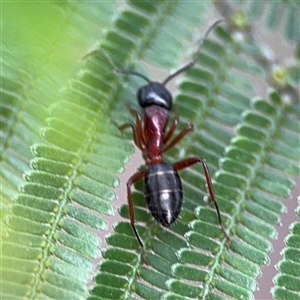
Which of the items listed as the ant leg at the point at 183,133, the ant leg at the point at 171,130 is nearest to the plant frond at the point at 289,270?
the ant leg at the point at 183,133

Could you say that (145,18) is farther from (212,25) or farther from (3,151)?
(3,151)

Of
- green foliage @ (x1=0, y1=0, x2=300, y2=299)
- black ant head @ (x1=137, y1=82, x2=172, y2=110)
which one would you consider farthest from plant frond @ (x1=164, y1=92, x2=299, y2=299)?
black ant head @ (x1=137, y1=82, x2=172, y2=110)

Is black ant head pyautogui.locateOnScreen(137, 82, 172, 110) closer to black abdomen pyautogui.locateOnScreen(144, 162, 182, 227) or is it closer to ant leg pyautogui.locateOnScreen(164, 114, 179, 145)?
ant leg pyautogui.locateOnScreen(164, 114, 179, 145)

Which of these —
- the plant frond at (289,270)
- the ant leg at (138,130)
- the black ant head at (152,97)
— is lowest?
the plant frond at (289,270)

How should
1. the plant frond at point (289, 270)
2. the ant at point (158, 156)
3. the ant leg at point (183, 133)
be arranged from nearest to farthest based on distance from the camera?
the plant frond at point (289, 270) < the ant at point (158, 156) < the ant leg at point (183, 133)

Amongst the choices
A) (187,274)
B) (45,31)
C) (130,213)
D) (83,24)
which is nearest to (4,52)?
(83,24)

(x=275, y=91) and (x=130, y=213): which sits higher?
(x=275, y=91)

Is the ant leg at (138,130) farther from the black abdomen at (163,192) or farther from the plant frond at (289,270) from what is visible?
the plant frond at (289,270)

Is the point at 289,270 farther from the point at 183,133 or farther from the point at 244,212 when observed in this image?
the point at 183,133
